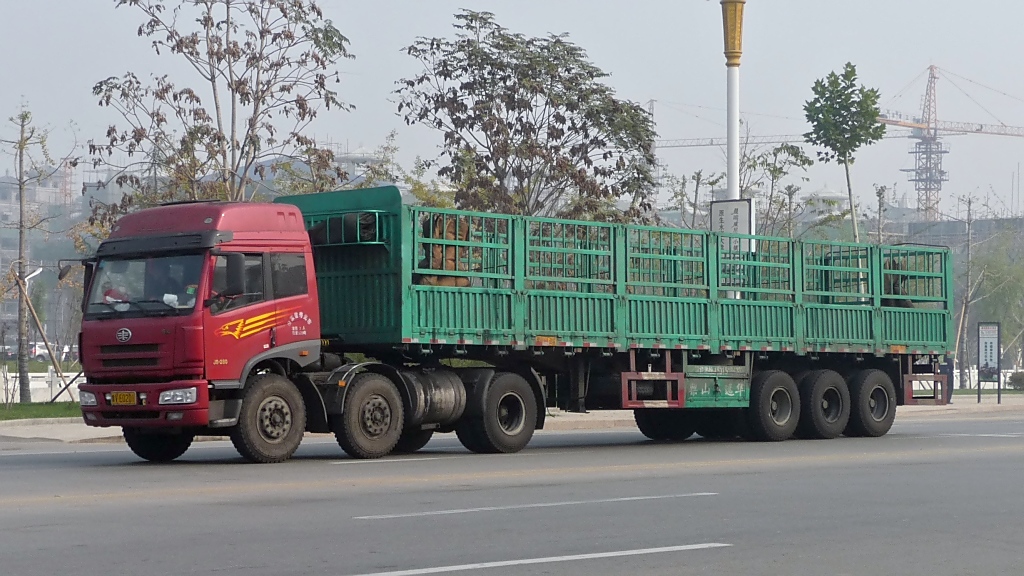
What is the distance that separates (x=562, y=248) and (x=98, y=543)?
10790mm

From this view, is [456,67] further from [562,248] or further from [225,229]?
[225,229]

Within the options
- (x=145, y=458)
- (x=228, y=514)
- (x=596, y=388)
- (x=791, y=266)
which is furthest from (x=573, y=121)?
(x=228, y=514)

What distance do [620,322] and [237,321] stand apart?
19.6 ft

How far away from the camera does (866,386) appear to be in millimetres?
23891

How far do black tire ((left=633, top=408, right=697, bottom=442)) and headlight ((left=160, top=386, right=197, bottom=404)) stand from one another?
9165mm

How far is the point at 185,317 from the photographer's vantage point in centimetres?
1627

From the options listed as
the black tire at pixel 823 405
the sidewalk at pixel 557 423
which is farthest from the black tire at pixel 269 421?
the black tire at pixel 823 405

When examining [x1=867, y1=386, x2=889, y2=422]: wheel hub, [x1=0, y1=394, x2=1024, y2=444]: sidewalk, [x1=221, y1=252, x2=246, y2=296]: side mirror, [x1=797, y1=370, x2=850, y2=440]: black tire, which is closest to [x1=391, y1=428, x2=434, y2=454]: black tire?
[x1=221, y1=252, x2=246, y2=296]: side mirror

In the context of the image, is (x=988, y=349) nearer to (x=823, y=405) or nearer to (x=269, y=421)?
(x=823, y=405)

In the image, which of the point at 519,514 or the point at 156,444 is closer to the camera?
the point at 519,514

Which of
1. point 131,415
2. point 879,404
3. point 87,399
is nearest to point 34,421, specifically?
point 87,399

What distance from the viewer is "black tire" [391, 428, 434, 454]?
19.7 m

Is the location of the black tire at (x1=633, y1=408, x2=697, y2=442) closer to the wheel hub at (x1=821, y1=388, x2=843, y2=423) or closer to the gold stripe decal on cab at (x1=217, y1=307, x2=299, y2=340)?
the wheel hub at (x1=821, y1=388, x2=843, y2=423)

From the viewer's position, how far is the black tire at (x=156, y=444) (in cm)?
1786
